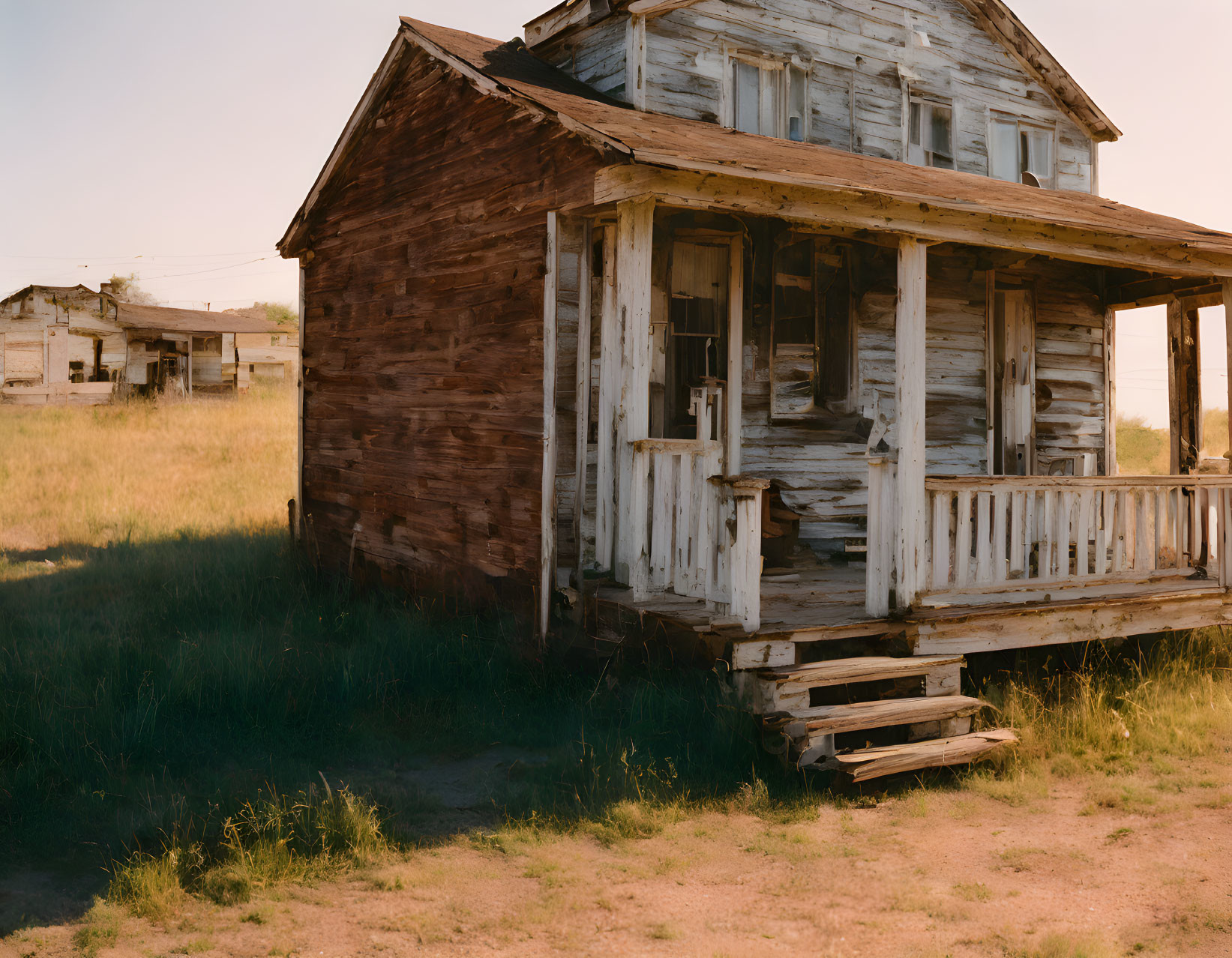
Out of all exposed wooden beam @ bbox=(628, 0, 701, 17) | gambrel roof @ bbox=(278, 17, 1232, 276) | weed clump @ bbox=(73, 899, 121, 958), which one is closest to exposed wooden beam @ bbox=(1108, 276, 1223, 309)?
gambrel roof @ bbox=(278, 17, 1232, 276)

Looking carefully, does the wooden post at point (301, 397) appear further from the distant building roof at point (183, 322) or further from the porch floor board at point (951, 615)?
the distant building roof at point (183, 322)

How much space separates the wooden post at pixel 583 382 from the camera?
7629 mm

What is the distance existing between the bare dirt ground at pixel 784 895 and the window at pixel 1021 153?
8689 millimetres

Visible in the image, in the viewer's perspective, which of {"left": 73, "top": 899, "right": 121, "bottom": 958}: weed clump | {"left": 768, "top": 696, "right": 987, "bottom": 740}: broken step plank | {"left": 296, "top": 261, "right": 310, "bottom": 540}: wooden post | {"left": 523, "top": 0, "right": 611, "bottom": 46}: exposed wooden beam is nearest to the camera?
{"left": 73, "top": 899, "right": 121, "bottom": 958}: weed clump

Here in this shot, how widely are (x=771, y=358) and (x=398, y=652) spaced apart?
453 cm

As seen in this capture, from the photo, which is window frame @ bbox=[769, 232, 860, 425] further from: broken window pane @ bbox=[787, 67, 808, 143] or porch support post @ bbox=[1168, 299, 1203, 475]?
porch support post @ bbox=[1168, 299, 1203, 475]

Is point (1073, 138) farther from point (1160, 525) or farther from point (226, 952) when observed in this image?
point (226, 952)

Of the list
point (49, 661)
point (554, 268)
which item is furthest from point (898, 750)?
point (49, 661)

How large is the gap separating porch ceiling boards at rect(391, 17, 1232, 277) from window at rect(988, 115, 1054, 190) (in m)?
2.16

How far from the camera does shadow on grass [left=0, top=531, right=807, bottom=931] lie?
5.29 m

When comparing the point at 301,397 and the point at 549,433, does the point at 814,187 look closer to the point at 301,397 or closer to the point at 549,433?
the point at 549,433

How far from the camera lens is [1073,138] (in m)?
12.7

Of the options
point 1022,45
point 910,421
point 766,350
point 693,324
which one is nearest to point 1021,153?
point 1022,45

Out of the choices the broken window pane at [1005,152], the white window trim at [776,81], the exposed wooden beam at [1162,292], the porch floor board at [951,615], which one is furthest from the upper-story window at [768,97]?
the porch floor board at [951,615]
